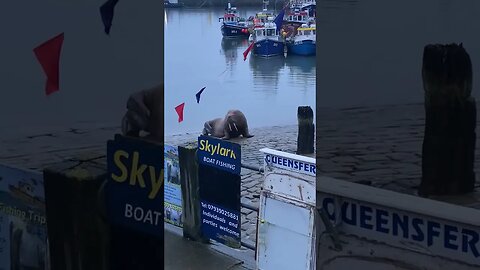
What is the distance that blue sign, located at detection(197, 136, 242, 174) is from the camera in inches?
122

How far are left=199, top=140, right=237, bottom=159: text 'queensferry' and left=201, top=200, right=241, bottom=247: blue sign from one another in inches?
10.3

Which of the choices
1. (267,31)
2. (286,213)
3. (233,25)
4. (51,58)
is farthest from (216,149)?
(267,31)

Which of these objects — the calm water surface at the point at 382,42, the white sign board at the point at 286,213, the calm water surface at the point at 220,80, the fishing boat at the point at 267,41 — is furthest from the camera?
the fishing boat at the point at 267,41

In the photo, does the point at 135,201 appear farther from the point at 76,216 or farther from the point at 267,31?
the point at 267,31

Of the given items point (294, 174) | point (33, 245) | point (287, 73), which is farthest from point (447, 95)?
point (287, 73)

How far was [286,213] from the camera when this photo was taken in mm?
2500

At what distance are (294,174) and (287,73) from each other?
3423mm

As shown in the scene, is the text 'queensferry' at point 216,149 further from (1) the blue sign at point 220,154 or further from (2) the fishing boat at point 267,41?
(2) the fishing boat at point 267,41

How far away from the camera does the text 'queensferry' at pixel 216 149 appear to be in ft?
10.2

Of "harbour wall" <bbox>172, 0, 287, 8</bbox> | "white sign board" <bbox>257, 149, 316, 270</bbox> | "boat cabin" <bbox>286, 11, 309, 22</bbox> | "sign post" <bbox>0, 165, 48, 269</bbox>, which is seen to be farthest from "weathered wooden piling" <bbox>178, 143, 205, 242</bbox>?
"boat cabin" <bbox>286, 11, 309, 22</bbox>

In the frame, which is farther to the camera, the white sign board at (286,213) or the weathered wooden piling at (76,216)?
the white sign board at (286,213)

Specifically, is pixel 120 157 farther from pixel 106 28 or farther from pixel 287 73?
pixel 287 73

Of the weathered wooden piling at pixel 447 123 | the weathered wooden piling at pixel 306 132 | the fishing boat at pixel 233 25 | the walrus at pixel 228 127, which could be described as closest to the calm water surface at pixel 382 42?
the weathered wooden piling at pixel 447 123

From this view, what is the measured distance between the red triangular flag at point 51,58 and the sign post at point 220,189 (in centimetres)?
164
